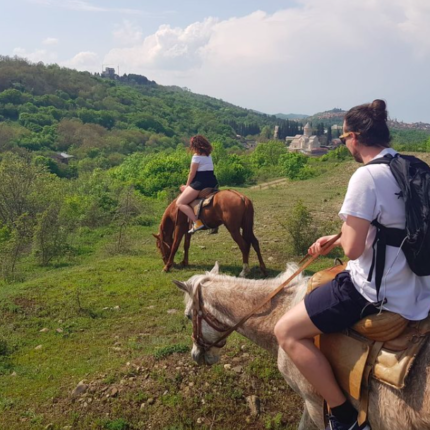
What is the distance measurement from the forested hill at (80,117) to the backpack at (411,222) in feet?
225

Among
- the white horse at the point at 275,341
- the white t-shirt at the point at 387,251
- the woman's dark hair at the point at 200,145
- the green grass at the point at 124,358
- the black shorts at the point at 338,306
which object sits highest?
the woman's dark hair at the point at 200,145

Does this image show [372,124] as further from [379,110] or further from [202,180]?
[202,180]

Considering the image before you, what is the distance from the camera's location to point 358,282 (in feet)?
8.77

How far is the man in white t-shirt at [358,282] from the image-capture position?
7.96 ft

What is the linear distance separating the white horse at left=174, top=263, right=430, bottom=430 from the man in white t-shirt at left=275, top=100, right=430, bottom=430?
243mm

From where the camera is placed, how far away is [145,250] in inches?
520

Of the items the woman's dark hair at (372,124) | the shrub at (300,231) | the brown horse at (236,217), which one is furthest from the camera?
the shrub at (300,231)

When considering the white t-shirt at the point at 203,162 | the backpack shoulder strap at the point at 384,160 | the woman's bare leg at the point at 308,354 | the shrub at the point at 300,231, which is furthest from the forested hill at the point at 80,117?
the backpack shoulder strap at the point at 384,160

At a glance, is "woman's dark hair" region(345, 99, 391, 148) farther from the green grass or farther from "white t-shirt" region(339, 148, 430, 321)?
the green grass

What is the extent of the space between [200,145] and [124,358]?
4862 millimetres

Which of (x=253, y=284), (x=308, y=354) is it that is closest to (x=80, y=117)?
(x=253, y=284)

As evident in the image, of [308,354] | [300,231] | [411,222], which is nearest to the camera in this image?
[411,222]

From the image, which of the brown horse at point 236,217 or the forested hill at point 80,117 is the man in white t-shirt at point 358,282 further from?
the forested hill at point 80,117

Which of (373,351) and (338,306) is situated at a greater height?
(338,306)
